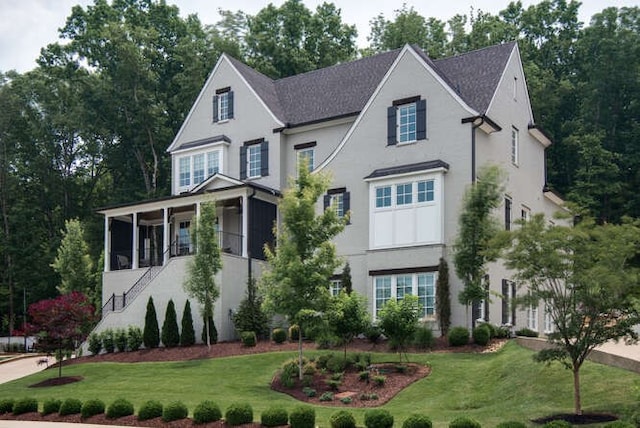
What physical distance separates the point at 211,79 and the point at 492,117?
1498 centimetres

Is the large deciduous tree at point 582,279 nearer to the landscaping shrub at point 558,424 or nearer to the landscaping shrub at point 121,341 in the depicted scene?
the landscaping shrub at point 558,424

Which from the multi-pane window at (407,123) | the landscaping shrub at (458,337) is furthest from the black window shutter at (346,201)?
the landscaping shrub at (458,337)

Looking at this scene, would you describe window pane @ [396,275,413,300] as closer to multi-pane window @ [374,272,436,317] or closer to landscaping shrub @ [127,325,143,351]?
multi-pane window @ [374,272,436,317]

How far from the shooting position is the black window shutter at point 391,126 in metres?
30.8

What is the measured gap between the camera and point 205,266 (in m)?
29.1

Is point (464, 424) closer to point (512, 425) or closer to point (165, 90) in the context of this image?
point (512, 425)

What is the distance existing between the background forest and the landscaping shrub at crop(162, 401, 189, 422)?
31.8 metres

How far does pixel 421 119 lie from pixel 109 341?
1543cm

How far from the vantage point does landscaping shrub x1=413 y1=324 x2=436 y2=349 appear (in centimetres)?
2570

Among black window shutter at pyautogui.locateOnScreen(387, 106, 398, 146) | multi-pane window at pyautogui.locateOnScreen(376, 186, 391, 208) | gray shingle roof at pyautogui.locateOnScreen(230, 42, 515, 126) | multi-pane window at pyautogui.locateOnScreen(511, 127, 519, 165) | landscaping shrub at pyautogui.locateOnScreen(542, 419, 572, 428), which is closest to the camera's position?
landscaping shrub at pyautogui.locateOnScreen(542, 419, 572, 428)

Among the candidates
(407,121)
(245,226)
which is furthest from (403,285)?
(245,226)

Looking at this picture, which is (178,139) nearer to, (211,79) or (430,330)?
(211,79)

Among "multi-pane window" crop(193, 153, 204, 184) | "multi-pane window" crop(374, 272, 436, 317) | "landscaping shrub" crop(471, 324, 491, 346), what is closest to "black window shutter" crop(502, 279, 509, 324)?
"multi-pane window" crop(374, 272, 436, 317)

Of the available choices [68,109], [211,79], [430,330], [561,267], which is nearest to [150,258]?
[211,79]
